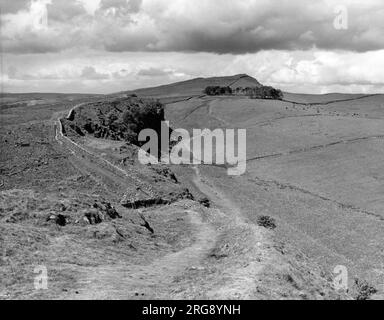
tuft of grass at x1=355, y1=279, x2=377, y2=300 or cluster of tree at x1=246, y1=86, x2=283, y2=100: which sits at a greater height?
cluster of tree at x1=246, y1=86, x2=283, y2=100

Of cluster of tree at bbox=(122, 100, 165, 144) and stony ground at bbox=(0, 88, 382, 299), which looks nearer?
stony ground at bbox=(0, 88, 382, 299)

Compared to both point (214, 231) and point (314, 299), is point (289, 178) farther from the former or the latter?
point (314, 299)

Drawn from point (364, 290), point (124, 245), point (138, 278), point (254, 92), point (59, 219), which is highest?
point (254, 92)

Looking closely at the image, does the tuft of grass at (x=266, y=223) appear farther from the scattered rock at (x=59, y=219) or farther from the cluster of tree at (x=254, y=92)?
the cluster of tree at (x=254, y=92)

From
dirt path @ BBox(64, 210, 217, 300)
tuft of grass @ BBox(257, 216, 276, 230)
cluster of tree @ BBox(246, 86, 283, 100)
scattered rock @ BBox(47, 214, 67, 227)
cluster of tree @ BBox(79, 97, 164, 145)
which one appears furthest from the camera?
cluster of tree @ BBox(246, 86, 283, 100)

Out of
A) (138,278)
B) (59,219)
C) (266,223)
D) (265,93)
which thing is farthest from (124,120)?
(265,93)

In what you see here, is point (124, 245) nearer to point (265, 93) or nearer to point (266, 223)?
point (266, 223)

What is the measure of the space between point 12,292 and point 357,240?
101 ft

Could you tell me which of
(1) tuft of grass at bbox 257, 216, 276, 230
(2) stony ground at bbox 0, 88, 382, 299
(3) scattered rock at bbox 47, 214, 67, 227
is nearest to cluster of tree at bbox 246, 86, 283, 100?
(2) stony ground at bbox 0, 88, 382, 299

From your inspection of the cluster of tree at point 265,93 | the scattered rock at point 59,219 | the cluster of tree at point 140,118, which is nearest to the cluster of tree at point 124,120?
the cluster of tree at point 140,118

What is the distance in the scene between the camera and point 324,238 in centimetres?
3925

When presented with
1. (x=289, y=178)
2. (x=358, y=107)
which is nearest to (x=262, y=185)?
(x=289, y=178)

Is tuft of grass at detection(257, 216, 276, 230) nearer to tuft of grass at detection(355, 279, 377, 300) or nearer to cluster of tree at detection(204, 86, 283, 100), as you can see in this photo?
tuft of grass at detection(355, 279, 377, 300)
